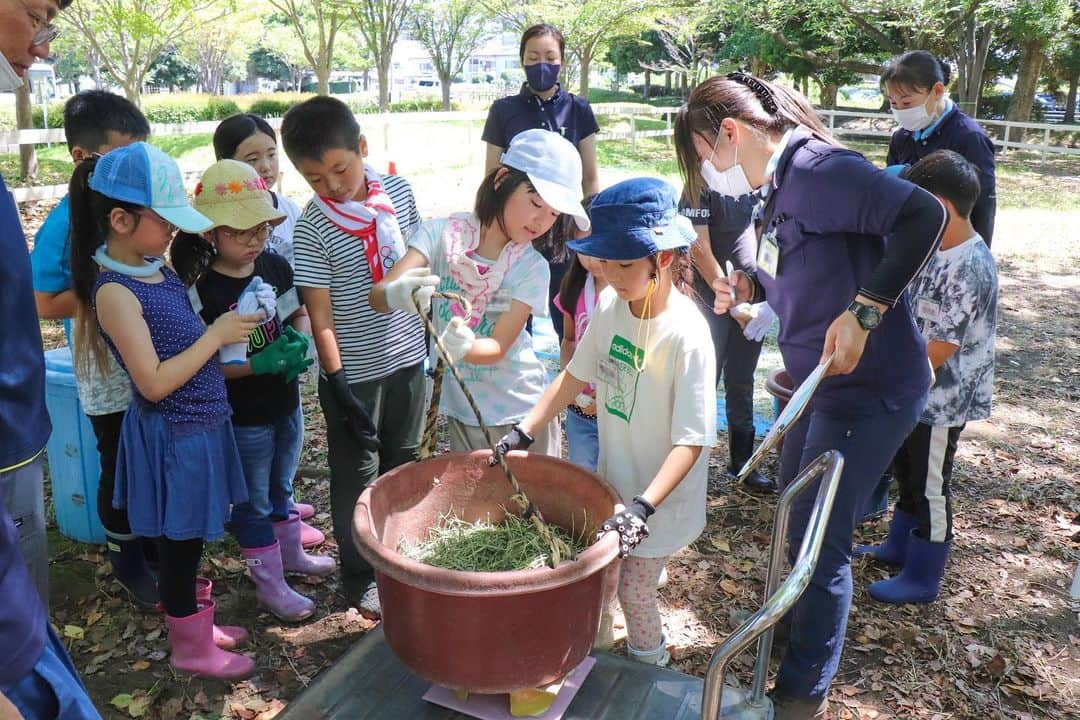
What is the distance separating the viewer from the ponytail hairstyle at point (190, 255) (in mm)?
2553

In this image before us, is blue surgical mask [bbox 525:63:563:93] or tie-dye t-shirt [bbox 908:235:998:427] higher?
blue surgical mask [bbox 525:63:563:93]

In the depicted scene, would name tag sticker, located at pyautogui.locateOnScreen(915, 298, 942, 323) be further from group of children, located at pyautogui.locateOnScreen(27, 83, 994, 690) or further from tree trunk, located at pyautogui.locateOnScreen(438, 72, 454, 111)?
tree trunk, located at pyautogui.locateOnScreen(438, 72, 454, 111)

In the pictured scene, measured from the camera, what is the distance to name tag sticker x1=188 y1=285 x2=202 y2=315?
2590mm

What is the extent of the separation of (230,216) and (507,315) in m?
0.89

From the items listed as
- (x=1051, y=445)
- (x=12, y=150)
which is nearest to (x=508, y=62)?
(x=12, y=150)

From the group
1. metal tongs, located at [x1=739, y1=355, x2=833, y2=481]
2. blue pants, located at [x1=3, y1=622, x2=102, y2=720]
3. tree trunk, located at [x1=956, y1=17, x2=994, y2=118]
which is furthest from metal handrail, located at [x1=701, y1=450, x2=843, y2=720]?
tree trunk, located at [x1=956, y1=17, x2=994, y2=118]

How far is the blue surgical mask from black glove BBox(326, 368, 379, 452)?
2573 mm

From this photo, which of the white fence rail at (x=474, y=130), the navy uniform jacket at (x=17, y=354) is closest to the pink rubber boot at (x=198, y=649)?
the navy uniform jacket at (x=17, y=354)

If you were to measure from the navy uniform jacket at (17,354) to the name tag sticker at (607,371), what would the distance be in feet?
4.53

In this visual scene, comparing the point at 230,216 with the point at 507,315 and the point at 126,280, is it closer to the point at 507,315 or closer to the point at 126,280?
the point at 126,280

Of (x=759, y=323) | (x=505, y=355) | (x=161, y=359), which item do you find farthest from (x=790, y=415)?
(x=161, y=359)

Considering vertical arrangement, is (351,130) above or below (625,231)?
above

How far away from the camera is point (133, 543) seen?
2918 millimetres

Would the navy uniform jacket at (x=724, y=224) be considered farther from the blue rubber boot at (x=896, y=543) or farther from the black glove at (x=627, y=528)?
the black glove at (x=627, y=528)
